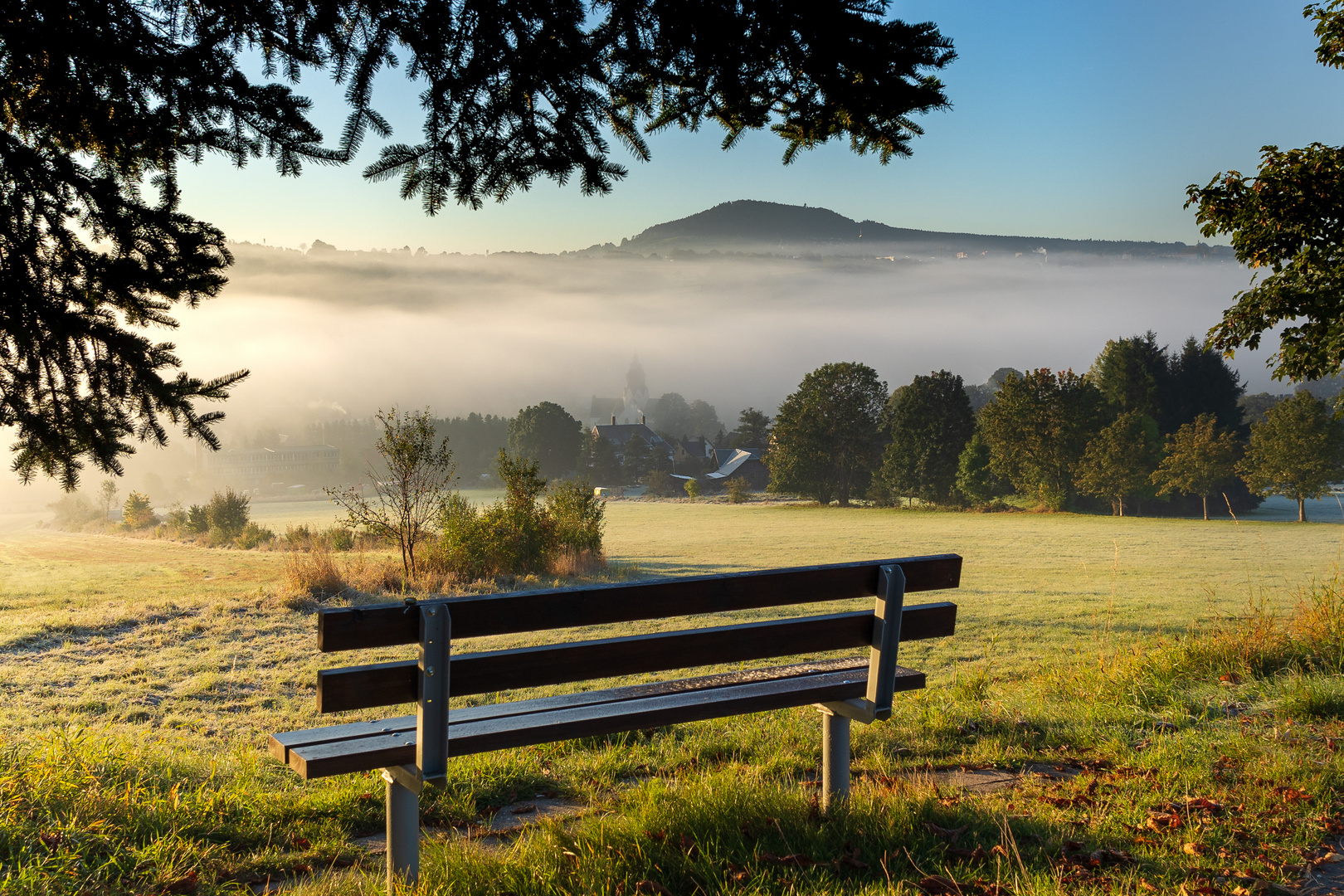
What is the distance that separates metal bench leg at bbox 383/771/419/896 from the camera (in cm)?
272

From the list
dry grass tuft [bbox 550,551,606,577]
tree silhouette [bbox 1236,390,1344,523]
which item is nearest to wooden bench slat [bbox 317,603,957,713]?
dry grass tuft [bbox 550,551,606,577]

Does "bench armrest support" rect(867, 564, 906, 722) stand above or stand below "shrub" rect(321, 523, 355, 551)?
above

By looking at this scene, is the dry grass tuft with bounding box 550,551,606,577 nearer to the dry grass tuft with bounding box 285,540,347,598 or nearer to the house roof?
the dry grass tuft with bounding box 285,540,347,598

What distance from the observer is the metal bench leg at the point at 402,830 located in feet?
8.92

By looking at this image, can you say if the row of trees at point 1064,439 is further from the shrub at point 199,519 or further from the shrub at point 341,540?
the shrub at point 341,540

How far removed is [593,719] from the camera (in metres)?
3.01

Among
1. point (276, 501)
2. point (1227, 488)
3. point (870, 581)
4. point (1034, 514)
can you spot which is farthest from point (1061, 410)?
point (276, 501)

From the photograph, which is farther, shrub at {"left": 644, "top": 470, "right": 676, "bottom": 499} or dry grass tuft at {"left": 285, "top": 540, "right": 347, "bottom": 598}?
shrub at {"left": 644, "top": 470, "right": 676, "bottom": 499}

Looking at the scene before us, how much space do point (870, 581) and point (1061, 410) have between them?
4867 centimetres

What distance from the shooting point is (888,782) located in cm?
383

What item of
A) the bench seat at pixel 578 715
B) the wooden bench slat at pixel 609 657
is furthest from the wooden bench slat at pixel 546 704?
the wooden bench slat at pixel 609 657

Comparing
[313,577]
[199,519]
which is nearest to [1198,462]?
[313,577]

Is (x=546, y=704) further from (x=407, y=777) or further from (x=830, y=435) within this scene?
(x=830, y=435)

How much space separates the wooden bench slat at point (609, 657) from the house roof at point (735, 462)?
64.8 meters
